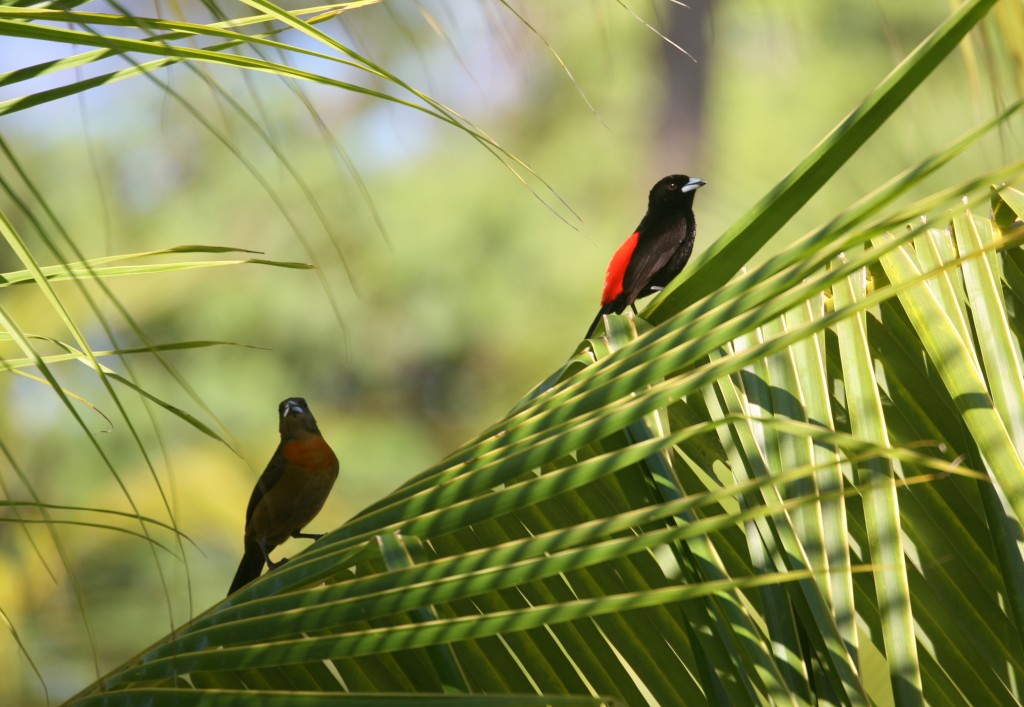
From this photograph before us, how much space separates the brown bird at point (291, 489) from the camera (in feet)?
6.32

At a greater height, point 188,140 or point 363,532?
point 188,140

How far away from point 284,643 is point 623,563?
0.27 metres

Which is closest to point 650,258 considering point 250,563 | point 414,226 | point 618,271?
point 618,271

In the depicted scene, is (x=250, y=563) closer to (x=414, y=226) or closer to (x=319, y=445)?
(x=319, y=445)

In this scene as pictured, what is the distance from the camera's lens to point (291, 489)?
6.35ft

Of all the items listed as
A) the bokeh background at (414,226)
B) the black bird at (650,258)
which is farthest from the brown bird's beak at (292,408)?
the bokeh background at (414,226)

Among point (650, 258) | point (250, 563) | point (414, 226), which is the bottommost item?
point (250, 563)

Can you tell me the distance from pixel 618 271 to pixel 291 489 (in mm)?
714

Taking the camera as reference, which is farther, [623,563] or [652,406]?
[623,563]

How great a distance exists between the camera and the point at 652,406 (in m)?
0.42

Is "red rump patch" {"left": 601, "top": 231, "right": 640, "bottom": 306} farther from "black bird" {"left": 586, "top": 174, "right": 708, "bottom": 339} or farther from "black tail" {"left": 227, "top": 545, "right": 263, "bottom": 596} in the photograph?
"black tail" {"left": 227, "top": 545, "right": 263, "bottom": 596}

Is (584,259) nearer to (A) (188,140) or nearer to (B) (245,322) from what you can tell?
(B) (245,322)

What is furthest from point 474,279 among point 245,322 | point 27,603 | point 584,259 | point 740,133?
point 27,603

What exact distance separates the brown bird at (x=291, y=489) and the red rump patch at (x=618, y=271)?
57cm
